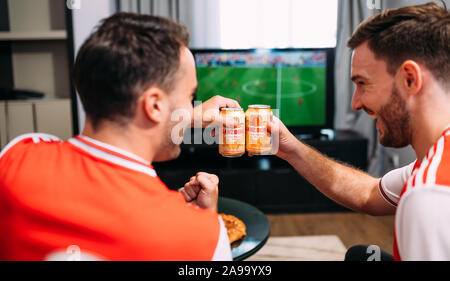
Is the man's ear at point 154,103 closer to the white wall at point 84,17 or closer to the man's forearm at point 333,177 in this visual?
the man's forearm at point 333,177

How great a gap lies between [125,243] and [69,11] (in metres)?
2.81

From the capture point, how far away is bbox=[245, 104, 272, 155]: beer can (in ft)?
3.85

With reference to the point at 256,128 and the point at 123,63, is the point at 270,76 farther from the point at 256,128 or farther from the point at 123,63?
the point at 123,63

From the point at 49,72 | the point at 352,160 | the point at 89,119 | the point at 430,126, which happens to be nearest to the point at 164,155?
the point at 89,119

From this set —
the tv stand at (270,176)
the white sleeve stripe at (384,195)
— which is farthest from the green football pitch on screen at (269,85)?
the white sleeve stripe at (384,195)

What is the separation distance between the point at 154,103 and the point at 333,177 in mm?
907

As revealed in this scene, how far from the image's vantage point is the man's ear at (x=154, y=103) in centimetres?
75

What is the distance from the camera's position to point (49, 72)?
10.7 ft

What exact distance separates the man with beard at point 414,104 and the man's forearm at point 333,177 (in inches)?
4.6

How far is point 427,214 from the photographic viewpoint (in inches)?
28.0

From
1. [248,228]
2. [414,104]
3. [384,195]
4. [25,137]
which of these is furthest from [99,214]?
[248,228]

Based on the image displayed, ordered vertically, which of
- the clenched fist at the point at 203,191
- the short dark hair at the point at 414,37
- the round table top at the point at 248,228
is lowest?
the round table top at the point at 248,228
